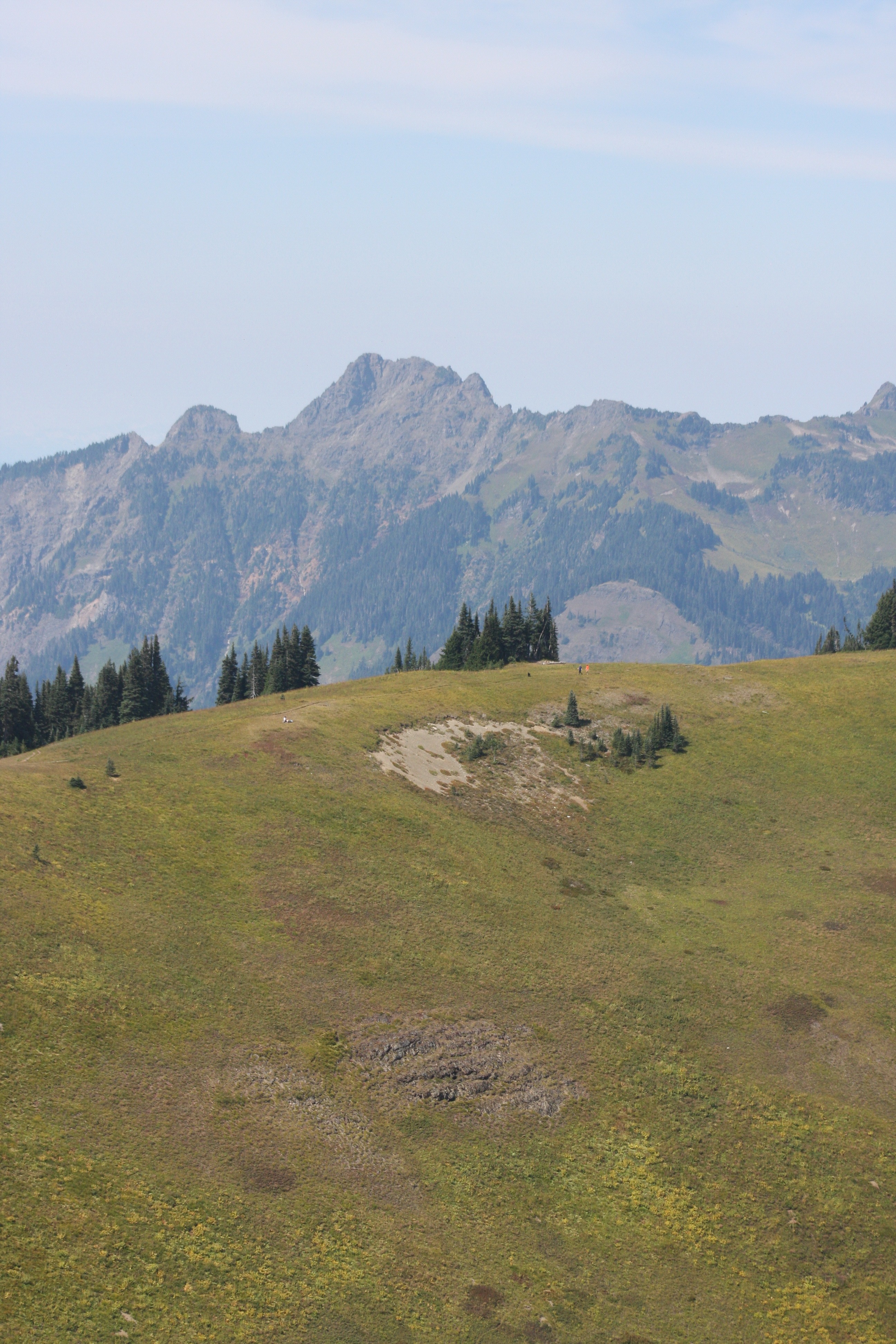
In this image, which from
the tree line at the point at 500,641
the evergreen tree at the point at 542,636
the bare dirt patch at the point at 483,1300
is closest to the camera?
the bare dirt patch at the point at 483,1300

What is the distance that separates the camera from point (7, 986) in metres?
44.7

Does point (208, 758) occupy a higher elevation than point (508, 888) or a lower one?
higher

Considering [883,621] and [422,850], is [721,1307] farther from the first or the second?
[883,621]

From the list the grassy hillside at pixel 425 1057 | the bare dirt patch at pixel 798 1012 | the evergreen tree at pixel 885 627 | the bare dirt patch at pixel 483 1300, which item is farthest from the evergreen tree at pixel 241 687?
the bare dirt patch at pixel 483 1300

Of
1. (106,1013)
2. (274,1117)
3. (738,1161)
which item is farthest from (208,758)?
(738,1161)

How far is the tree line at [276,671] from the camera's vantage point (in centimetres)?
15350

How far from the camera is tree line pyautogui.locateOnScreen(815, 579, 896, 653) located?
137875mm

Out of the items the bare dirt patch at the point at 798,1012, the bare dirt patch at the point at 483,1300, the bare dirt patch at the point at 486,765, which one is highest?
the bare dirt patch at the point at 486,765

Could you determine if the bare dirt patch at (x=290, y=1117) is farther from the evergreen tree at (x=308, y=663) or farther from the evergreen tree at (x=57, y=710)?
the evergreen tree at (x=57, y=710)

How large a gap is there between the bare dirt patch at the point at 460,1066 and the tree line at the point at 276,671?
325 feet

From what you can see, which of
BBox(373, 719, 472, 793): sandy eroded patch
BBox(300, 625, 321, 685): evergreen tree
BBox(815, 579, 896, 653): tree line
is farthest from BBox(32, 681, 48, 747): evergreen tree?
BBox(815, 579, 896, 653): tree line

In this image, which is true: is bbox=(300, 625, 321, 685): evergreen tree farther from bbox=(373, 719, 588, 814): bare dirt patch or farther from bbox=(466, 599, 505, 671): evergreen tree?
bbox=(373, 719, 588, 814): bare dirt patch

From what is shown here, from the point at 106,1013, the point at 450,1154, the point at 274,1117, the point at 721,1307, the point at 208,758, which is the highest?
the point at 208,758

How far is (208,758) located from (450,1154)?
43035 millimetres
